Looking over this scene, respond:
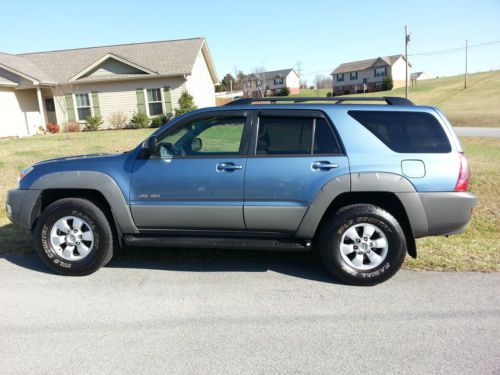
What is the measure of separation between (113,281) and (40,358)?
4.47ft

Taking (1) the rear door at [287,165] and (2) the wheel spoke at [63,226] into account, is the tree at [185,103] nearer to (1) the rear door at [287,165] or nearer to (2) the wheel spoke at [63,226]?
(2) the wheel spoke at [63,226]

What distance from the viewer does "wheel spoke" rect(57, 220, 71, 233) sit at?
4440mm

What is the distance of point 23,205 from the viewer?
4508mm

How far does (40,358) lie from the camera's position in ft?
9.61

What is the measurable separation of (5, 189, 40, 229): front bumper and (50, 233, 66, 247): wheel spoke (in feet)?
1.12

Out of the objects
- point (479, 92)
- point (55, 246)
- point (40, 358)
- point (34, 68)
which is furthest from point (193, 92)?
point (479, 92)

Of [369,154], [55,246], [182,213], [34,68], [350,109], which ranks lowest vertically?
[55,246]

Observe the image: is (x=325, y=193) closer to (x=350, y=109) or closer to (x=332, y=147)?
(x=332, y=147)

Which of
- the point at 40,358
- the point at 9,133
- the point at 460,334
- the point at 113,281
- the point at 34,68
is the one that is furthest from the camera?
the point at 34,68

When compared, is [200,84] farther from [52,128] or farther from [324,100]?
[324,100]

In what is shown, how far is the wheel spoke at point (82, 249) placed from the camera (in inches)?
174

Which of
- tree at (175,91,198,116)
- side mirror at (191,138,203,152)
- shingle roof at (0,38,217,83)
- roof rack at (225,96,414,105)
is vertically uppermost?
shingle roof at (0,38,217,83)

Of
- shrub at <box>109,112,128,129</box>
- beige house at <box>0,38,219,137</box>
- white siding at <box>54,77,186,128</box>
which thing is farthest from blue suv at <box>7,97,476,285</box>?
shrub at <box>109,112,128,129</box>

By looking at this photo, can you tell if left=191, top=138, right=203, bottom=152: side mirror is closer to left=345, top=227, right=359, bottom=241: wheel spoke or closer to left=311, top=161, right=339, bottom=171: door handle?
left=311, top=161, right=339, bottom=171: door handle
